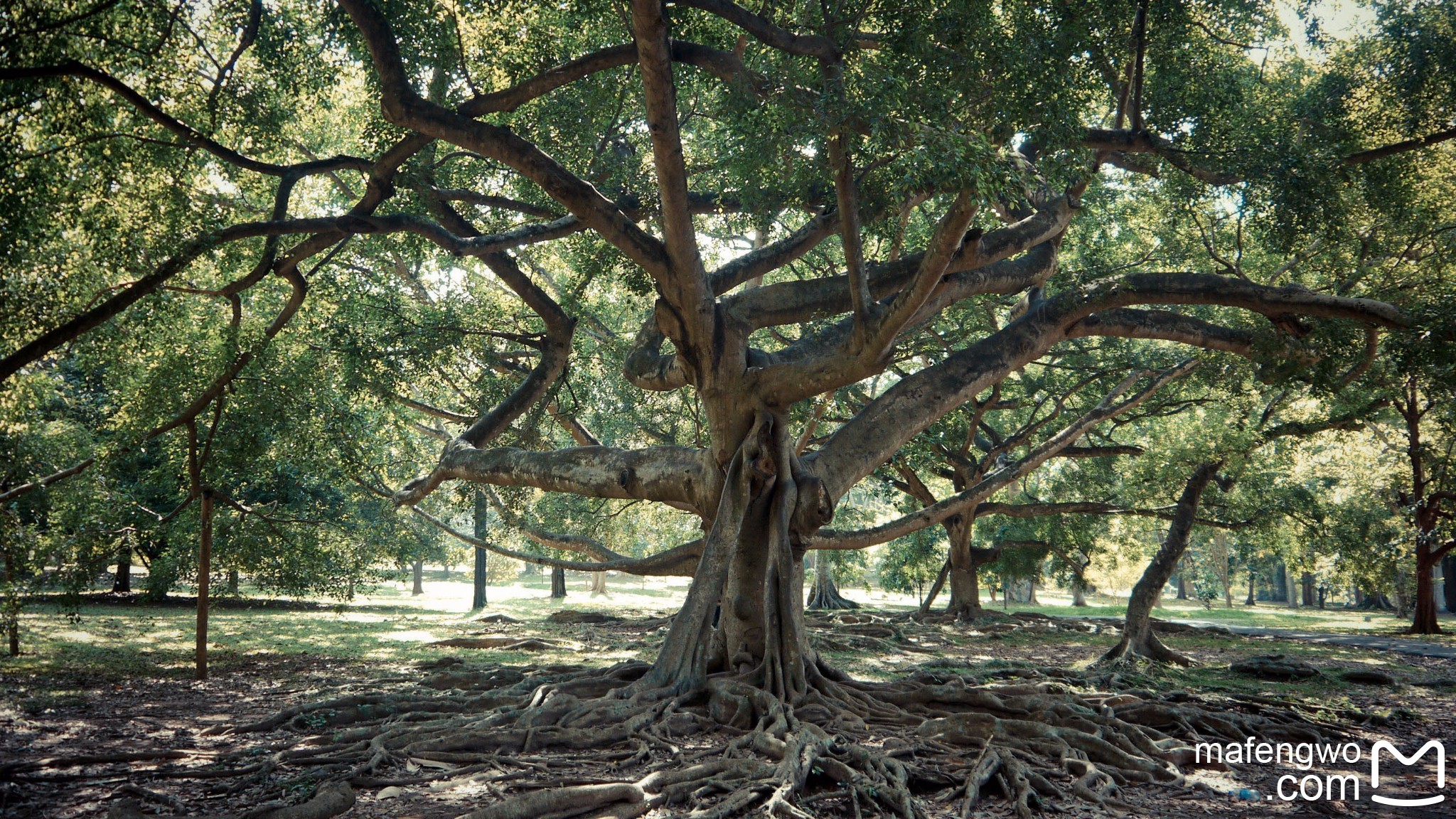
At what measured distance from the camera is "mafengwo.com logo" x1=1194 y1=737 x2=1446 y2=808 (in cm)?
509

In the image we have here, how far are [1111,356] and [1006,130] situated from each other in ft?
34.1

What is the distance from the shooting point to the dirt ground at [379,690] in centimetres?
481

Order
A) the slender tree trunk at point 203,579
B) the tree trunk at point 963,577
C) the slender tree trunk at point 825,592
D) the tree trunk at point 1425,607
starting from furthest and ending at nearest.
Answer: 1. the slender tree trunk at point 825,592
2. the tree trunk at point 963,577
3. the tree trunk at point 1425,607
4. the slender tree trunk at point 203,579

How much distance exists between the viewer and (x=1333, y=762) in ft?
19.6

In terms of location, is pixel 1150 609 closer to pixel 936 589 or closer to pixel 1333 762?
pixel 1333 762

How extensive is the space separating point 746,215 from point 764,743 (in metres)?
5.81

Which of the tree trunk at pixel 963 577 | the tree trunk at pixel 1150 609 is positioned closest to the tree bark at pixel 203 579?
the tree trunk at pixel 1150 609

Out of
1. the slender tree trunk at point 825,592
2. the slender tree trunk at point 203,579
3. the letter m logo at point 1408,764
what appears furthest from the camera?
the slender tree trunk at point 825,592

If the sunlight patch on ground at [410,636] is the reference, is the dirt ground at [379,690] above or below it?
above

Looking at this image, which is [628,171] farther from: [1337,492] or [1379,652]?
[1337,492]

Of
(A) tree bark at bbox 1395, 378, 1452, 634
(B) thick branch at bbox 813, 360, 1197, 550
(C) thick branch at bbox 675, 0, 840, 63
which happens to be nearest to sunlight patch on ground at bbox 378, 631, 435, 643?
(B) thick branch at bbox 813, 360, 1197, 550

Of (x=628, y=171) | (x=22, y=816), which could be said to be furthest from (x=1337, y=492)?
(x=22, y=816)

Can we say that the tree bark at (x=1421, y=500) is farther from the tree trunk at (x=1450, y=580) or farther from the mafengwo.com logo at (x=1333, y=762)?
the mafengwo.com logo at (x=1333, y=762)

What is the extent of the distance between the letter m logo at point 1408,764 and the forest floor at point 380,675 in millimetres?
109
